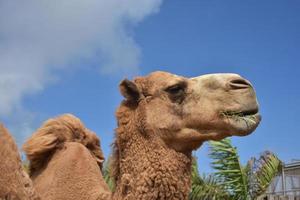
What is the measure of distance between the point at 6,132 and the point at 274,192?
11055 millimetres

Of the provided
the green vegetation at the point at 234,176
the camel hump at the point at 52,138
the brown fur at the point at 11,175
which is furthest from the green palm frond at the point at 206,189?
the brown fur at the point at 11,175

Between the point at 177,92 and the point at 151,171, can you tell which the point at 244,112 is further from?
the point at 151,171

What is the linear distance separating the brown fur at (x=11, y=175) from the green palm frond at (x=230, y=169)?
772 centimetres

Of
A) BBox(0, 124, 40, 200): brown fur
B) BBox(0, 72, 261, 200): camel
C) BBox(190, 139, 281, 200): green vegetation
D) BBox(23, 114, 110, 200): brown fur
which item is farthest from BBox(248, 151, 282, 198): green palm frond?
BBox(0, 124, 40, 200): brown fur

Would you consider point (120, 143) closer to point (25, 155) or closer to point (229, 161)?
point (25, 155)

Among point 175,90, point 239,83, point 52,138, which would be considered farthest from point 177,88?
point 52,138

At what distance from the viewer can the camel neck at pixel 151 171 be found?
402cm

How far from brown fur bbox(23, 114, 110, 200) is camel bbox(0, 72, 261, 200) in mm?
15

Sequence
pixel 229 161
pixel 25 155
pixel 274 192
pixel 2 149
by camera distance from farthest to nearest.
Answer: pixel 274 192, pixel 229 161, pixel 25 155, pixel 2 149

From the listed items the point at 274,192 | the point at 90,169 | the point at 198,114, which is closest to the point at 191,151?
the point at 198,114

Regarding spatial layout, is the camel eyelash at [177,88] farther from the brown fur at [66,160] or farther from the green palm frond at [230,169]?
the green palm frond at [230,169]

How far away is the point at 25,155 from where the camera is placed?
5.42m

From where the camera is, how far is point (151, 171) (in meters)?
4.07

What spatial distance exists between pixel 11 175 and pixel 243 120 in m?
2.61
